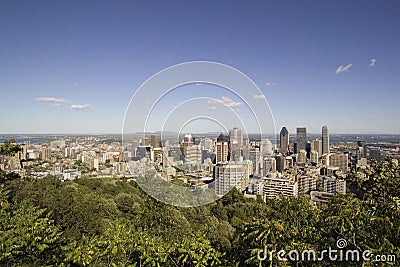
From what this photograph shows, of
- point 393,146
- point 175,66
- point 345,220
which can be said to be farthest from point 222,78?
point 393,146

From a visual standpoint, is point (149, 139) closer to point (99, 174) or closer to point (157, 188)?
point (157, 188)

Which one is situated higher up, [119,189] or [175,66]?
[175,66]

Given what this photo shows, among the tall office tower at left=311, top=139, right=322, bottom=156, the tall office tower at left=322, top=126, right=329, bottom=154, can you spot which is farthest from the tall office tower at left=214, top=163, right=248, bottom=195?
the tall office tower at left=322, top=126, right=329, bottom=154

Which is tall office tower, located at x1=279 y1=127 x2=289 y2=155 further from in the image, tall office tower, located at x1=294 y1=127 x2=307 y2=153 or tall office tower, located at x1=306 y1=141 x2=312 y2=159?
tall office tower, located at x1=306 y1=141 x2=312 y2=159

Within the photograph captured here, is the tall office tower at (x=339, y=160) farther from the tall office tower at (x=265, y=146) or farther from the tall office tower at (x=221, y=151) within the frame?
the tall office tower at (x=221, y=151)

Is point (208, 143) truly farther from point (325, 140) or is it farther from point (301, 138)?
point (325, 140)

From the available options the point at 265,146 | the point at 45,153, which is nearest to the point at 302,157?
the point at 265,146

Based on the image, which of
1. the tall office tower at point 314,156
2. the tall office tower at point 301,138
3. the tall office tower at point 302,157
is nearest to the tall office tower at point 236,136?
the tall office tower at point 301,138

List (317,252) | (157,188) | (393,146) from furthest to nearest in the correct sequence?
(393,146), (157,188), (317,252)

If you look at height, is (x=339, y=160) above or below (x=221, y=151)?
below
